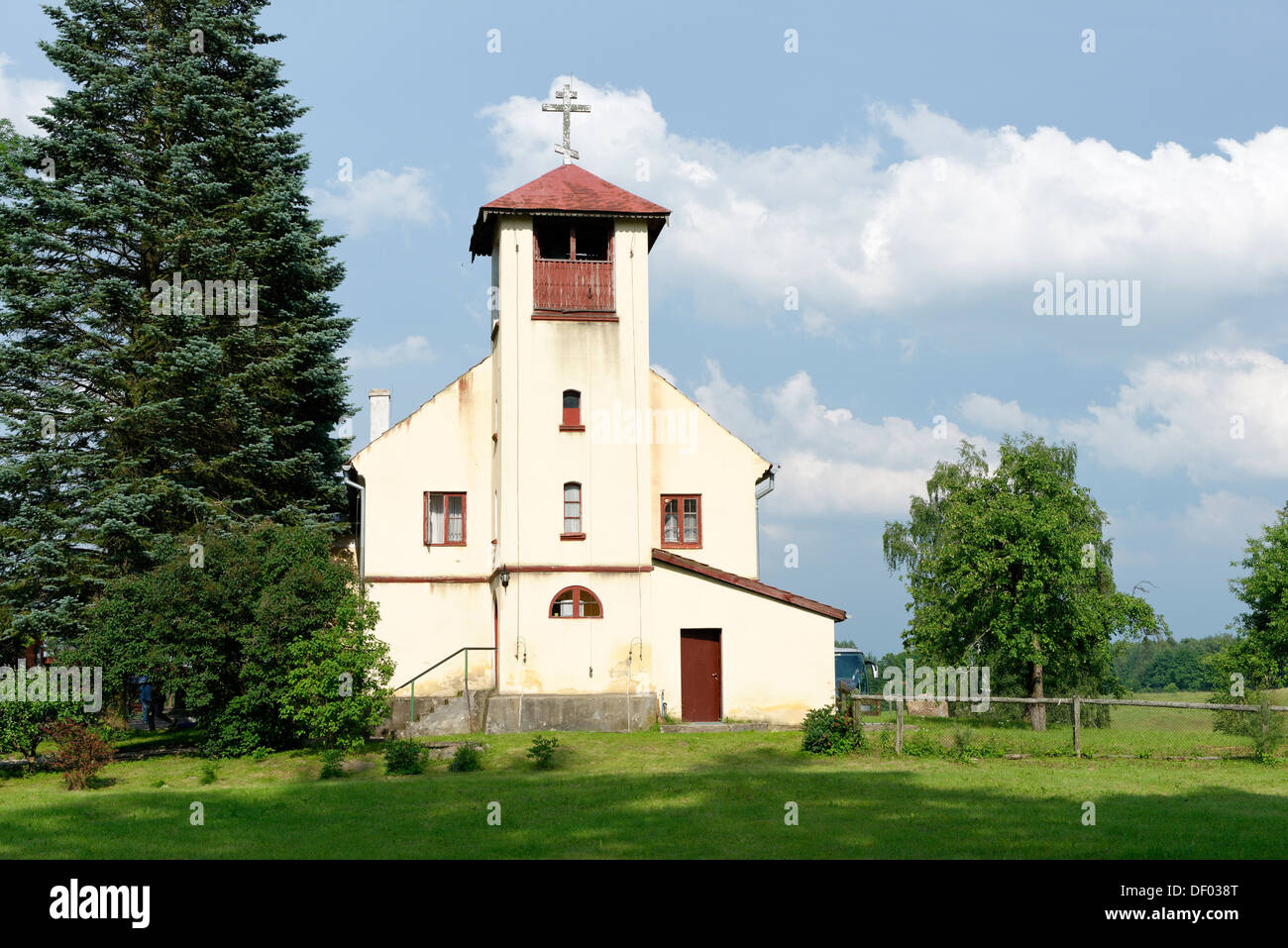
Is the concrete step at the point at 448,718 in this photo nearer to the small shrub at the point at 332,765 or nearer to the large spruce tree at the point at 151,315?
the small shrub at the point at 332,765

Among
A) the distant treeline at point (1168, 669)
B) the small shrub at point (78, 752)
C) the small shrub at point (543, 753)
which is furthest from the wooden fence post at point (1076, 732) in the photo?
the distant treeline at point (1168, 669)

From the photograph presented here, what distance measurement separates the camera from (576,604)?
88.0ft

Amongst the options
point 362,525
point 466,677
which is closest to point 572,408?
point 362,525

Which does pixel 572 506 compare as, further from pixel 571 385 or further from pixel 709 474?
pixel 709 474

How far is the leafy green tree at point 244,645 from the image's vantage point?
23.2m

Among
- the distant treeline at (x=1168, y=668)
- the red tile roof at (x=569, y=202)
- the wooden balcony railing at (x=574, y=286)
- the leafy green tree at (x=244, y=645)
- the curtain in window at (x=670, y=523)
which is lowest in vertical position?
the distant treeline at (x=1168, y=668)

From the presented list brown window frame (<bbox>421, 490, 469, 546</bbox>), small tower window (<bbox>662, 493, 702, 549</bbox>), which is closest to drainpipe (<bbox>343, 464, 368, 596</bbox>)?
brown window frame (<bbox>421, 490, 469, 546</bbox>)

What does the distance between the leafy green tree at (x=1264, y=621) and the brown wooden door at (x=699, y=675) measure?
40.6ft

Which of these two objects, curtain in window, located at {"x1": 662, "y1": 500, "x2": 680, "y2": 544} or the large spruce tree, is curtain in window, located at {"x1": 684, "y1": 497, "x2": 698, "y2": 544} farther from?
the large spruce tree

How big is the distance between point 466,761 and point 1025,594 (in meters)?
17.3

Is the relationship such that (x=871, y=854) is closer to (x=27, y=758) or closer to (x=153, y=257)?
(x=27, y=758)

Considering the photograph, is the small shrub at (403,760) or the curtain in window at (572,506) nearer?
the small shrub at (403,760)

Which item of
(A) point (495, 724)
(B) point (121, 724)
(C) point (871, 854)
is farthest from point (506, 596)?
(C) point (871, 854)
